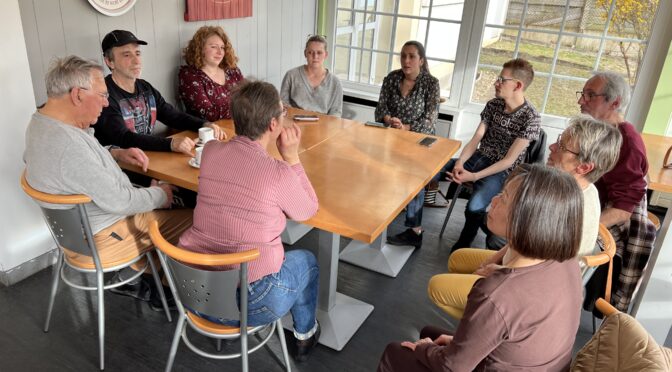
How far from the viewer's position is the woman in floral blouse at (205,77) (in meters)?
3.02

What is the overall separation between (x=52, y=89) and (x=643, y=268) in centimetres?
256

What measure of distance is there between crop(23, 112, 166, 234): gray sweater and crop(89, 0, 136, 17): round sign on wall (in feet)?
3.49

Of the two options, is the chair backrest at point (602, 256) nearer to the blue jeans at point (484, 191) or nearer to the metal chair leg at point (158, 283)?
the blue jeans at point (484, 191)

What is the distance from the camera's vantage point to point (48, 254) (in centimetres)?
263

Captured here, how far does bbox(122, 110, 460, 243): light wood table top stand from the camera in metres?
1.77

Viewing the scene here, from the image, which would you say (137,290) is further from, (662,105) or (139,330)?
(662,105)

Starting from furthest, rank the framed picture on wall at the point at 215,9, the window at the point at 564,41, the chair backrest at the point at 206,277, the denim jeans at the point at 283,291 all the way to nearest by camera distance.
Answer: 1. the window at the point at 564,41
2. the framed picture on wall at the point at 215,9
3. the denim jeans at the point at 283,291
4. the chair backrest at the point at 206,277

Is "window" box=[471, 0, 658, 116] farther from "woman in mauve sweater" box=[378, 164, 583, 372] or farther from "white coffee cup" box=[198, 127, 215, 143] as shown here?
"woman in mauve sweater" box=[378, 164, 583, 372]

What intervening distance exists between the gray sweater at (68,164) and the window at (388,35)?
319 cm

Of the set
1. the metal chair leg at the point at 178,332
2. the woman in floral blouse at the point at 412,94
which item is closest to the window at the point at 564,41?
the woman in floral blouse at the point at 412,94

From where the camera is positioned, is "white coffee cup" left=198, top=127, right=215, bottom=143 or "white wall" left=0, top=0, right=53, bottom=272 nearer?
"white wall" left=0, top=0, right=53, bottom=272

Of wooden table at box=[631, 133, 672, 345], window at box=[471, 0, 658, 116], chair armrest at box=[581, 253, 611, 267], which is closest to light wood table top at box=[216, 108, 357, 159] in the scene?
chair armrest at box=[581, 253, 611, 267]

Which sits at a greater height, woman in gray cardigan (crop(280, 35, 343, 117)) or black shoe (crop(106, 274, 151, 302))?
woman in gray cardigan (crop(280, 35, 343, 117))

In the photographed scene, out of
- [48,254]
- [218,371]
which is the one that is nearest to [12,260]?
[48,254]
